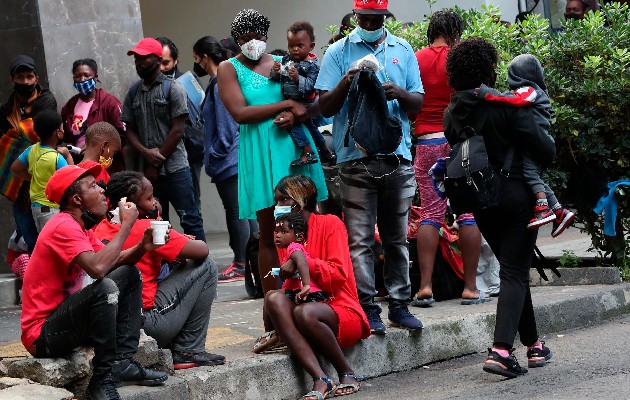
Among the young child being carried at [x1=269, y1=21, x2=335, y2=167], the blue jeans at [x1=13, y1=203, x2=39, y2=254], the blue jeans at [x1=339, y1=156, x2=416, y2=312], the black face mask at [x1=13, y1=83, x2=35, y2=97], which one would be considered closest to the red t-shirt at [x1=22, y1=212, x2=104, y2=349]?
the young child being carried at [x1=269, y1=21, x2=335, y2=167]

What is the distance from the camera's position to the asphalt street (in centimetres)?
592

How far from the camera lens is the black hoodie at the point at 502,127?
6.32 m

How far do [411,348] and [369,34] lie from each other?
1.85 m

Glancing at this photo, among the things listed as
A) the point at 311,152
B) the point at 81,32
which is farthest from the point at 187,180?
the point at 311,152

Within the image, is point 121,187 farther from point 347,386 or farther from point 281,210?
point 347,386

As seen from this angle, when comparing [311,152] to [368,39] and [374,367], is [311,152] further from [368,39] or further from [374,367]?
[374,367]

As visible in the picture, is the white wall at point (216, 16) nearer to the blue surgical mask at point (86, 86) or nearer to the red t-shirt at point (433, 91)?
the blue surgical mask at point (86, 86)

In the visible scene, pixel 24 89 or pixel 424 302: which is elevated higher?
pixel 24 89

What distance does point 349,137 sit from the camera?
6855 mm

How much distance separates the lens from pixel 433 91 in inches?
324

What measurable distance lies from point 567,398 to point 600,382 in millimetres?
382

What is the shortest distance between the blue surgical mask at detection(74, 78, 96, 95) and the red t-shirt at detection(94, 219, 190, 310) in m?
2.79

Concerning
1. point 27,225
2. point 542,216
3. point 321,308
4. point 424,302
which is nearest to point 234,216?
point 27,225

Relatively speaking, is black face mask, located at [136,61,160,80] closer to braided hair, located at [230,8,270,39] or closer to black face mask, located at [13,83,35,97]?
black face mask, located at [13,83,35,97]
